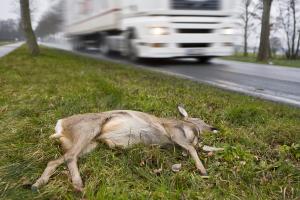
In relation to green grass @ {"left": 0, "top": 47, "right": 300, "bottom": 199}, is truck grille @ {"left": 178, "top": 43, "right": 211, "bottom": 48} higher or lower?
higher

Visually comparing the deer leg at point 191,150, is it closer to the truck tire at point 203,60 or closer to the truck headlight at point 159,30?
the truck headlight at point 159,30

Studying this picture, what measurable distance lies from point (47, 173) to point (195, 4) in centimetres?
1056

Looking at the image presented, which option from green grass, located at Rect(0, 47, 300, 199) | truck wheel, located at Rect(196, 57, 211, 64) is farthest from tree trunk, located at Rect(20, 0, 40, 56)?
green grass, located at Rect(0, 47, 300, 199)

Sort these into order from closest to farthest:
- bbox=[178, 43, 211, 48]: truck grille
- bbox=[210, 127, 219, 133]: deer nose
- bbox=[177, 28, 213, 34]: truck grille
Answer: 1. bbox=[210, 127, 219, 133]: deer nose
2. bbox=[177, 28, 213, 34]: truck grille
3. bbox=[178, 43, 211, 48]: truck grille

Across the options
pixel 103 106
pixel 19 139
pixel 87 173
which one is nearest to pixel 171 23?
pixel 103 106

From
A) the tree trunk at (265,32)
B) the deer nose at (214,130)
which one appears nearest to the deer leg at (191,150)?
the deer nose at (214,130)

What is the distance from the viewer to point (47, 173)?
3.15m

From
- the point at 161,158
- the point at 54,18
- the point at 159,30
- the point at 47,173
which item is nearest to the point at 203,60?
the point at 159,30

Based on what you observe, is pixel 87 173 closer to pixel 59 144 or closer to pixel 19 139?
pixel 59 144

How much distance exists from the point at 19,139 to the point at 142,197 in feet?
5.75

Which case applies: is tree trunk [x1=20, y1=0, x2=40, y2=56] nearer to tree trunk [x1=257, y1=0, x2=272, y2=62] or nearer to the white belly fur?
tree trunk [x1=257, y1=0, x2=272, y2=62]

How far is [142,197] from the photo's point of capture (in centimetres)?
288

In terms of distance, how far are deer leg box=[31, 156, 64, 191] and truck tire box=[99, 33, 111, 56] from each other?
15.0 m

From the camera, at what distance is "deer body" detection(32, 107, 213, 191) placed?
3.42 meters
